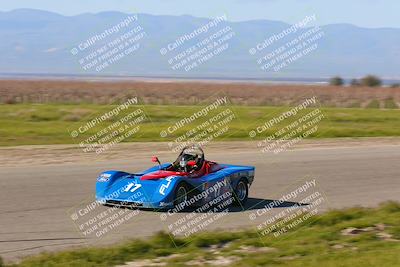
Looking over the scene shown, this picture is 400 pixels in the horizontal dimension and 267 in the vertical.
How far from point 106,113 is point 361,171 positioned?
15.3 meters

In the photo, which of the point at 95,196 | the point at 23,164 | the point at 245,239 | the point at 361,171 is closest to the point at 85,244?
the point at 245,239

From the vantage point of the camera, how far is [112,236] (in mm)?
11242

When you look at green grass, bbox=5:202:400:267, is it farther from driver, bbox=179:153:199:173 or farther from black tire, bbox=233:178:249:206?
driver, bbox=179:153:199:173

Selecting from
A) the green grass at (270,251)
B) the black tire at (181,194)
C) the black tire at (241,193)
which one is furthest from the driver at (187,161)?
the green grass at (270,251)

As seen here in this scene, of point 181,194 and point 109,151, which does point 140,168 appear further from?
point 181,194

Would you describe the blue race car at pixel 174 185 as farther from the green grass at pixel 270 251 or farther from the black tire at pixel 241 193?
the green grass at pixel 270 251

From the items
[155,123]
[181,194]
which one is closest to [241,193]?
[181,194]

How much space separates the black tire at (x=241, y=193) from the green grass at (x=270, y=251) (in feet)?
8.12

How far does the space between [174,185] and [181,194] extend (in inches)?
14.2

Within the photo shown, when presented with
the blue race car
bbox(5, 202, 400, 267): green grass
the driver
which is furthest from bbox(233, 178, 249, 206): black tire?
bbox(5, 202, 400, 267): green grass

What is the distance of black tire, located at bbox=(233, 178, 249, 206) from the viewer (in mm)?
14531

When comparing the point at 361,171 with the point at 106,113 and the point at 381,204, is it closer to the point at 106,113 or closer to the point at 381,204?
the point at 381,204

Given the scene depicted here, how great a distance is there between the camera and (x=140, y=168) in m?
18.8

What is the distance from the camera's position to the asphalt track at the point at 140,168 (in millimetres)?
11219
